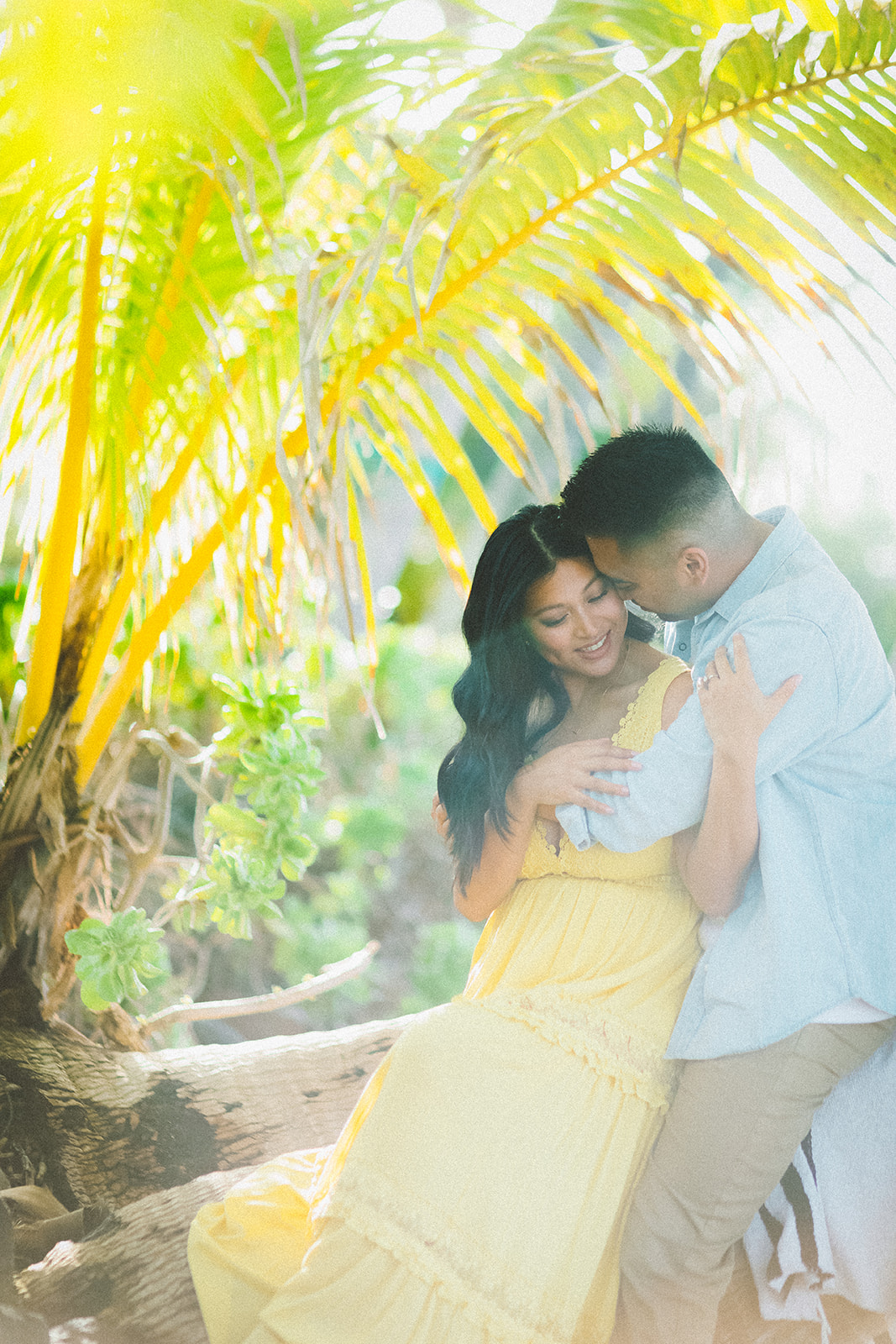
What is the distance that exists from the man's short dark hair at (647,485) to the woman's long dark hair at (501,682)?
93mm

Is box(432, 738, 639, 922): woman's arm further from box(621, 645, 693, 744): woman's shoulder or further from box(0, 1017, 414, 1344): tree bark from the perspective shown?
box(0, 1017, 414, 1344): tree bark

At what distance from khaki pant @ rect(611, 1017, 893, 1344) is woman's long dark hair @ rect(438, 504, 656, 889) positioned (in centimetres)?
40

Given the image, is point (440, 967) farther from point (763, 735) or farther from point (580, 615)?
point (763, 735)

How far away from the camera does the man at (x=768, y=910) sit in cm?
102

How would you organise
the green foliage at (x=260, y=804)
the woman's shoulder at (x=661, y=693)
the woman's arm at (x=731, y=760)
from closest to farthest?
the woman's arm at (x=731, y=760) < the woman's shoulder at (x=661, y=693) < the green foliage at (x=260, y=804)

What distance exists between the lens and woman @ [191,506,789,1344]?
1.03 metres

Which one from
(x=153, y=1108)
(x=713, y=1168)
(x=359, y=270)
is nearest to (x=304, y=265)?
(x=359, y=270)

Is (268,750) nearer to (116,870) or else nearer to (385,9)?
(385,9)

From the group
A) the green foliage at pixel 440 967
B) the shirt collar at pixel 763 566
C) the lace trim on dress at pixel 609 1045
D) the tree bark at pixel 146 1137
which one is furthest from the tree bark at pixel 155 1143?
Result: the green foliage at pixel 440 967

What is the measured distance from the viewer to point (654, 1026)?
3.67 ft

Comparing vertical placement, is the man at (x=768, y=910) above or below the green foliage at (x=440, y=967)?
above

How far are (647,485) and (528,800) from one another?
1.35 ft

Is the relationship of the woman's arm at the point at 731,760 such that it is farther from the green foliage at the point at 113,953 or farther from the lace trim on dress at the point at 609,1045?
the green foliage at the point at 113,953

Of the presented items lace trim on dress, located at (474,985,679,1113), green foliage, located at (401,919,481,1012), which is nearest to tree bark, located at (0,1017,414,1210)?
lace trim on dress, located at (474,985,679,1113)
